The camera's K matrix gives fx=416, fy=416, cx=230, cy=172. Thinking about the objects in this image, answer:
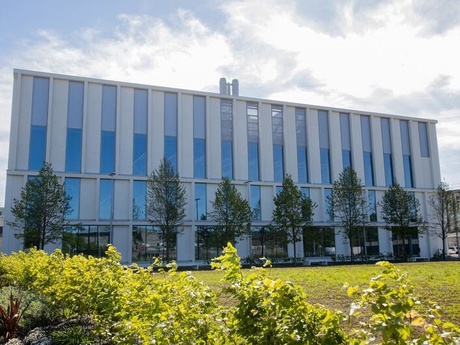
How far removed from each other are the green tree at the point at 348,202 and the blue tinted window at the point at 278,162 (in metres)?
5.92

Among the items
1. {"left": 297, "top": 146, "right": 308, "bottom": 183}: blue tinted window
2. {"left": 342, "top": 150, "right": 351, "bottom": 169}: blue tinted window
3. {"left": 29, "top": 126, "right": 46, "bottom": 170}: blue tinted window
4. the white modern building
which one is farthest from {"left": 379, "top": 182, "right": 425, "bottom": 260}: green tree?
{"left": 29, "top": 126, "right": 46, "bottom": 170}: blue tinted window

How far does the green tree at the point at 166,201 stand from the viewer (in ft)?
127

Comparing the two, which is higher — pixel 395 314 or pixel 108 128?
pixel 108 128

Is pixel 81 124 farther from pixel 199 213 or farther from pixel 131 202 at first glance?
pixel 199 213

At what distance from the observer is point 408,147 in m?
52.8

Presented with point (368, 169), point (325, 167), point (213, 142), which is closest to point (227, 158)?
point (213, 142)

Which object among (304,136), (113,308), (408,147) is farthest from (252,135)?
(113,308)

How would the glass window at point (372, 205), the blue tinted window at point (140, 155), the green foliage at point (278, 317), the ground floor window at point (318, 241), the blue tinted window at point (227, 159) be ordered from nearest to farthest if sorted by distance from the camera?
the green foliage at point (278, 317) → the blue tinted window at point (140, 155) → the blue tinted window at point (227, 159) → the ground floor window at point (318, 241) → the glass window at point (372, 205)

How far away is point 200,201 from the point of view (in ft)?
141

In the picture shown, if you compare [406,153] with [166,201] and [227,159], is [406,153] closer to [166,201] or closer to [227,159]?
[227,159]

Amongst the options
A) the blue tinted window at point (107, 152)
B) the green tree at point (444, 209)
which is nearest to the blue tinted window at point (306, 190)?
the green tree at point (444, 209)

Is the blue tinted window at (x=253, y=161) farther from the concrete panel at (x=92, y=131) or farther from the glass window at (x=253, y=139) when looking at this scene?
the concrete panel at (x=92, y=131)

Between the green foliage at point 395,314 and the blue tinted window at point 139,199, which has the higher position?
the blue tinted window at point 139,199

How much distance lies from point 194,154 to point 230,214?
802 cm
